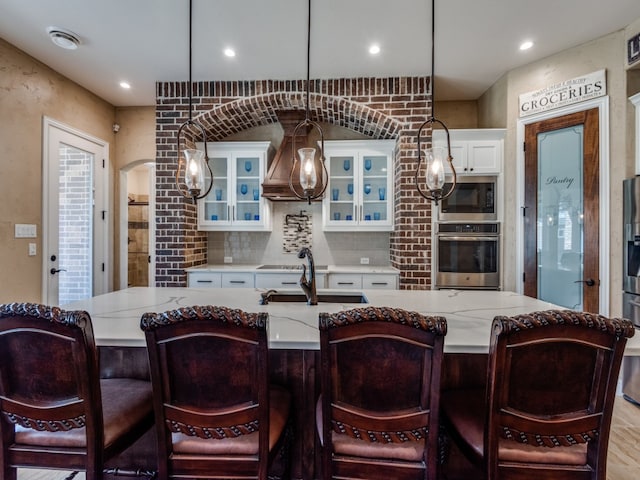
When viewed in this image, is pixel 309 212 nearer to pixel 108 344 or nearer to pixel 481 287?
pixel 481 287

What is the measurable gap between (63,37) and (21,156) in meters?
1.12

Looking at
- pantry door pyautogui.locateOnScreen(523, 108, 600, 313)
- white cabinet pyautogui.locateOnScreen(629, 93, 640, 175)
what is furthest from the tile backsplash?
white cabinet pyautogui.locateOnScreen(629, 93, 640, 175)

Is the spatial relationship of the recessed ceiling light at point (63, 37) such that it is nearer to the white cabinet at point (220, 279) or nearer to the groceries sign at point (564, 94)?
the white cabinet at point (220, 279)

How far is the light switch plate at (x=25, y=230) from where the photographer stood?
9.88ft

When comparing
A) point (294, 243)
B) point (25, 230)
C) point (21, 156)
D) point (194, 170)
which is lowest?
point (294, 243)

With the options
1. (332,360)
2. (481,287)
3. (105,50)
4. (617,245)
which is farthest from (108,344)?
(617,245)

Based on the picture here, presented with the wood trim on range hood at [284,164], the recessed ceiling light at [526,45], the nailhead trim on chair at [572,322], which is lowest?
the nailhead trim on chair at [572,322]

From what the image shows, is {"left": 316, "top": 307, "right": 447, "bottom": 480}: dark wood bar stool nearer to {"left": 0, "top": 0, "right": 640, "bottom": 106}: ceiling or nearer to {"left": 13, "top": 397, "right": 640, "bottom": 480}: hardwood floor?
{"left": 13, "top": 397, "right": 640, "bottom": 480}: hardwood floor

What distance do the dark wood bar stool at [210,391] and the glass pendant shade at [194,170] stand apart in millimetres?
1002

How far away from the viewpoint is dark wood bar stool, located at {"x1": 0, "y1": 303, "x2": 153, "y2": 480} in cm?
106

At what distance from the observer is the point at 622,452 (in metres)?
2.07

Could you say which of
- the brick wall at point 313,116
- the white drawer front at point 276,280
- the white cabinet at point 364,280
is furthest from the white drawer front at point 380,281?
the white drawer front at point 276,280

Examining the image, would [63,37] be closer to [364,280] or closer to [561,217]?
[364,280]

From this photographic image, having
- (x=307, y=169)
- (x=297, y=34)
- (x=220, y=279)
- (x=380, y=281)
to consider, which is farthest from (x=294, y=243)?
(x=307, y=169)
